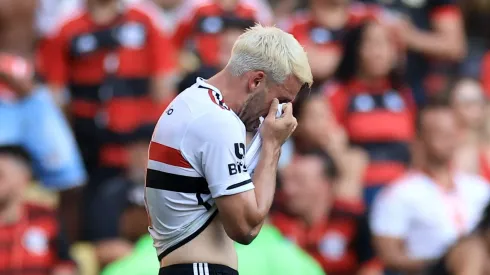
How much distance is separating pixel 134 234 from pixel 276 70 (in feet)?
10.8

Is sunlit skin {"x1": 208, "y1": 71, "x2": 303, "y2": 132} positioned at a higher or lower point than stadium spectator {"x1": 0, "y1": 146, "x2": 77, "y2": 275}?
higher

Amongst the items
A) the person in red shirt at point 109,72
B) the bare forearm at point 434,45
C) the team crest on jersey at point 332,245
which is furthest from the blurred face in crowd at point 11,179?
the bare forearm at point 434,45

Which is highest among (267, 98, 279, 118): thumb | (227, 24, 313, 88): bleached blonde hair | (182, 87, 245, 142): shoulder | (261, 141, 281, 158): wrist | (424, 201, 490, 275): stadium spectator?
(227, 24, 313, 88): bleached blonde hair

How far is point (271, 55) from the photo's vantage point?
3.95m

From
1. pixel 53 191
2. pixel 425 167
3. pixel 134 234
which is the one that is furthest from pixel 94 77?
pixel 425 167

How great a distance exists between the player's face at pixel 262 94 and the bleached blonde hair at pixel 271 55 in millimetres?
25

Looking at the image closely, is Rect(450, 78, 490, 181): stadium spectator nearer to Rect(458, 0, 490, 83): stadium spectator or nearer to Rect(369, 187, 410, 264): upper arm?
Rect(458, 0, 490, 83): stadium spectator

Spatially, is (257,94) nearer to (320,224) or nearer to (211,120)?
(211,120)

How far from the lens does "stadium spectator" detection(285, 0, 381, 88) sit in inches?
328

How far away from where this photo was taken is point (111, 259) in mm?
7105

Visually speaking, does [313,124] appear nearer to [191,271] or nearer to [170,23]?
[170,23]

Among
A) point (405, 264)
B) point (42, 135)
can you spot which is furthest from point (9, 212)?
point (405, 264)

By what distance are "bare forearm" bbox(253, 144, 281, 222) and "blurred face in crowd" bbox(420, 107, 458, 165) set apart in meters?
3.81

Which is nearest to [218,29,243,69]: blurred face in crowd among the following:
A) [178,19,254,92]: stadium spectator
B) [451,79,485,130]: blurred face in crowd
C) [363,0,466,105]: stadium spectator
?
[178,19,254,92]: stadium spectator
